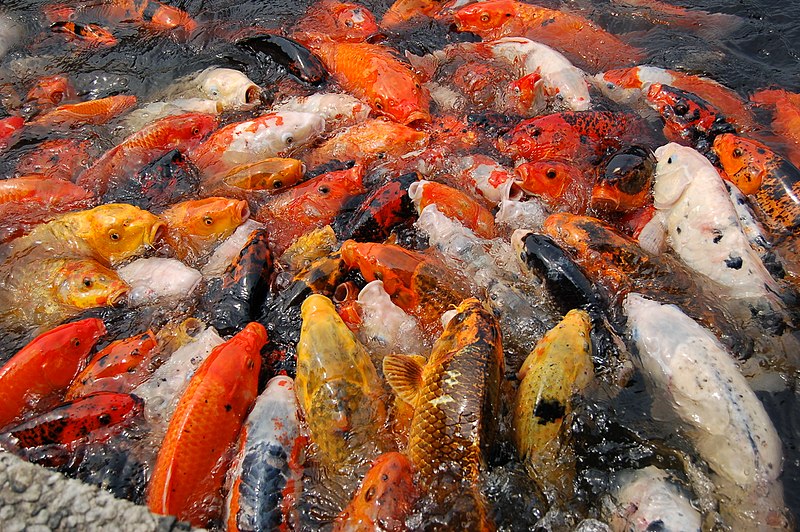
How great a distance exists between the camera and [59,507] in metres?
2.12

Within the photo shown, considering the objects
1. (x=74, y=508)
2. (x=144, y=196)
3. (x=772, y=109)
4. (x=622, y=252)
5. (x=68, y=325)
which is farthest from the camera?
A: (x=772, y=109)

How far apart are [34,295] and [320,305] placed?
2.42m

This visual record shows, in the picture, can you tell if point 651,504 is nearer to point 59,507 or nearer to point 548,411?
point 548,411

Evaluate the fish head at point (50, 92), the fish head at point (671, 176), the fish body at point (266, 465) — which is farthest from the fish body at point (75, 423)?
the fish head at point (50, 92)

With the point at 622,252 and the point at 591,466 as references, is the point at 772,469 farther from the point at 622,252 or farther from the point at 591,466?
the point at 622,252

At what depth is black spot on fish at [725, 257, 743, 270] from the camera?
4017mm

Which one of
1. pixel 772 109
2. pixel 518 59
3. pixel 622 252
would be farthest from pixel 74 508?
pixel 772 109

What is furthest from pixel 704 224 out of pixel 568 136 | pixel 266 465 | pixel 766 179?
pixel 266 465

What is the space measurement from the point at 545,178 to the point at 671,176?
3.31ft

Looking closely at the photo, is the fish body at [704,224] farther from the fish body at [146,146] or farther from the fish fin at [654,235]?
the fish body at [146,146]

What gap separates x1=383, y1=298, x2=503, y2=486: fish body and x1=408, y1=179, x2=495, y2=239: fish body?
1.36 metres

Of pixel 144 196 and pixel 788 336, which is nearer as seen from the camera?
pixel 788 336

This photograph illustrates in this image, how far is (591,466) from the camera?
→ 125 inches

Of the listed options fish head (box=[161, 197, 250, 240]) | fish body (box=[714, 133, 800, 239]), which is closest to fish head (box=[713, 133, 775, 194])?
fish body (box=[714, 133, 800, 239])
